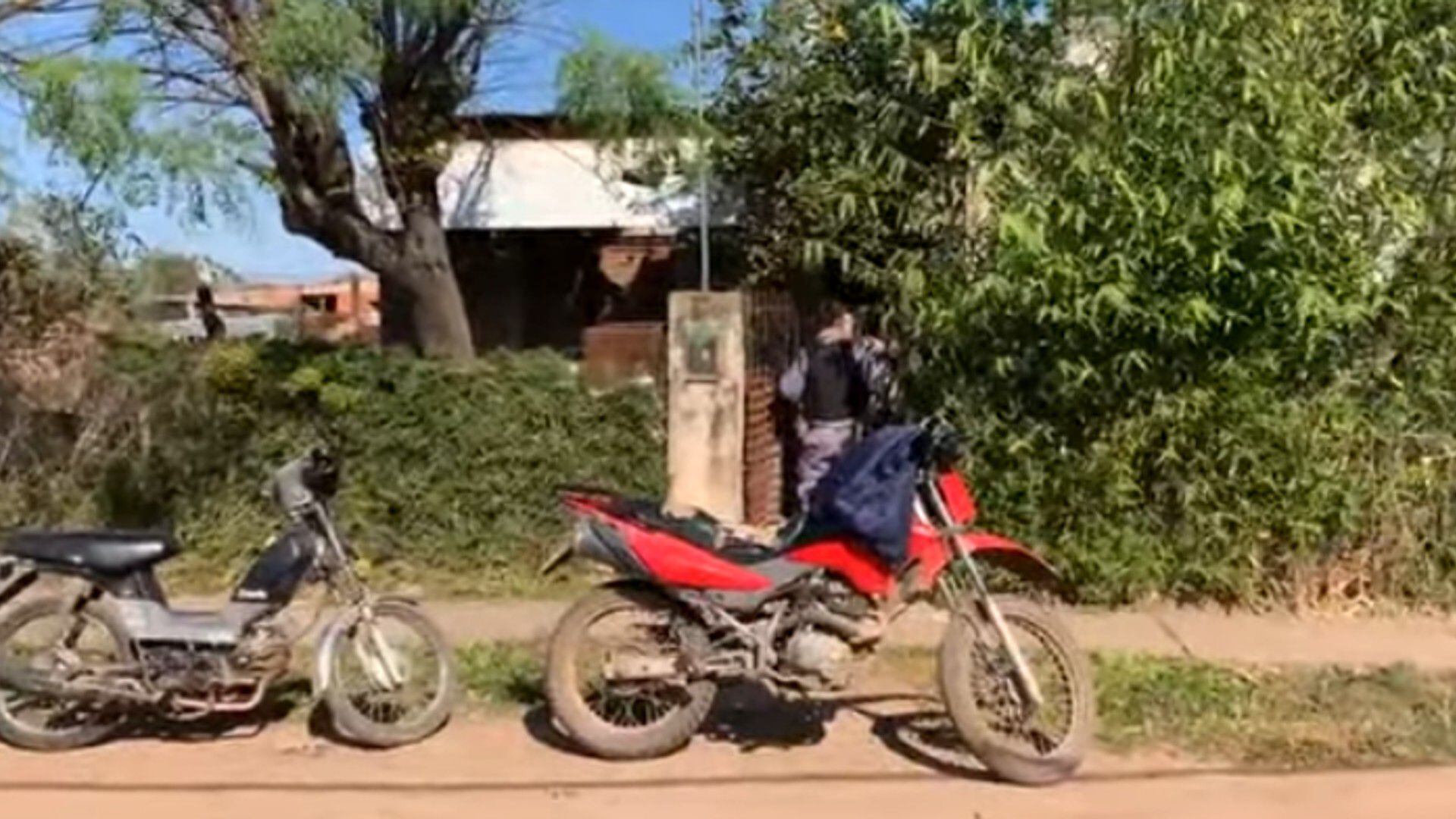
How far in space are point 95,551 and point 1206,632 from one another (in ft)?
16.8

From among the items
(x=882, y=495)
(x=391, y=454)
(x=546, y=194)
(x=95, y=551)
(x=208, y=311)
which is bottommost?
(x=95, y=551)

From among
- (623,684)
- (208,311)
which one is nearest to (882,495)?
(623,684)

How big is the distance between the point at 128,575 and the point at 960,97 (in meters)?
4.72

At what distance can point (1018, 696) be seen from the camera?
5.95 meters

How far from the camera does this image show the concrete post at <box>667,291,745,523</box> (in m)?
9.52

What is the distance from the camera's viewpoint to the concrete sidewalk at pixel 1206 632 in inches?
305

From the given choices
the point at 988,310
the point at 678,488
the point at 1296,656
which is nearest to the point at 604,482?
the point at 678,488

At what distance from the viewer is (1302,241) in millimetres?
7941

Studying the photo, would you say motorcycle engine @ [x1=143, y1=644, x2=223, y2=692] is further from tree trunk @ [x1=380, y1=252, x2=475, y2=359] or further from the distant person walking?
tree trunk @ [x1=380, y1=252, x2=475, y2=359]

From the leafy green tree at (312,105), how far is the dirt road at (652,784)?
10.3ft

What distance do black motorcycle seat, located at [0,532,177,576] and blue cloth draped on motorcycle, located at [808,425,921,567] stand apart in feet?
8.48

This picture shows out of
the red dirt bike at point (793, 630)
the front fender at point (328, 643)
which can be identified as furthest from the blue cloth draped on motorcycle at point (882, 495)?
the front fender at point (328, 643)

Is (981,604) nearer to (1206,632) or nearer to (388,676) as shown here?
(388,676)

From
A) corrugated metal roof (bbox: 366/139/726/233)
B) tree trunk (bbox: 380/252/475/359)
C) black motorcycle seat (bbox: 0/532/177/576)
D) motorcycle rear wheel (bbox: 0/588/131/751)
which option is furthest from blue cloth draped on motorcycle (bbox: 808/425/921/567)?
corrugated metal roof (bbox: 366/139/726/233)
